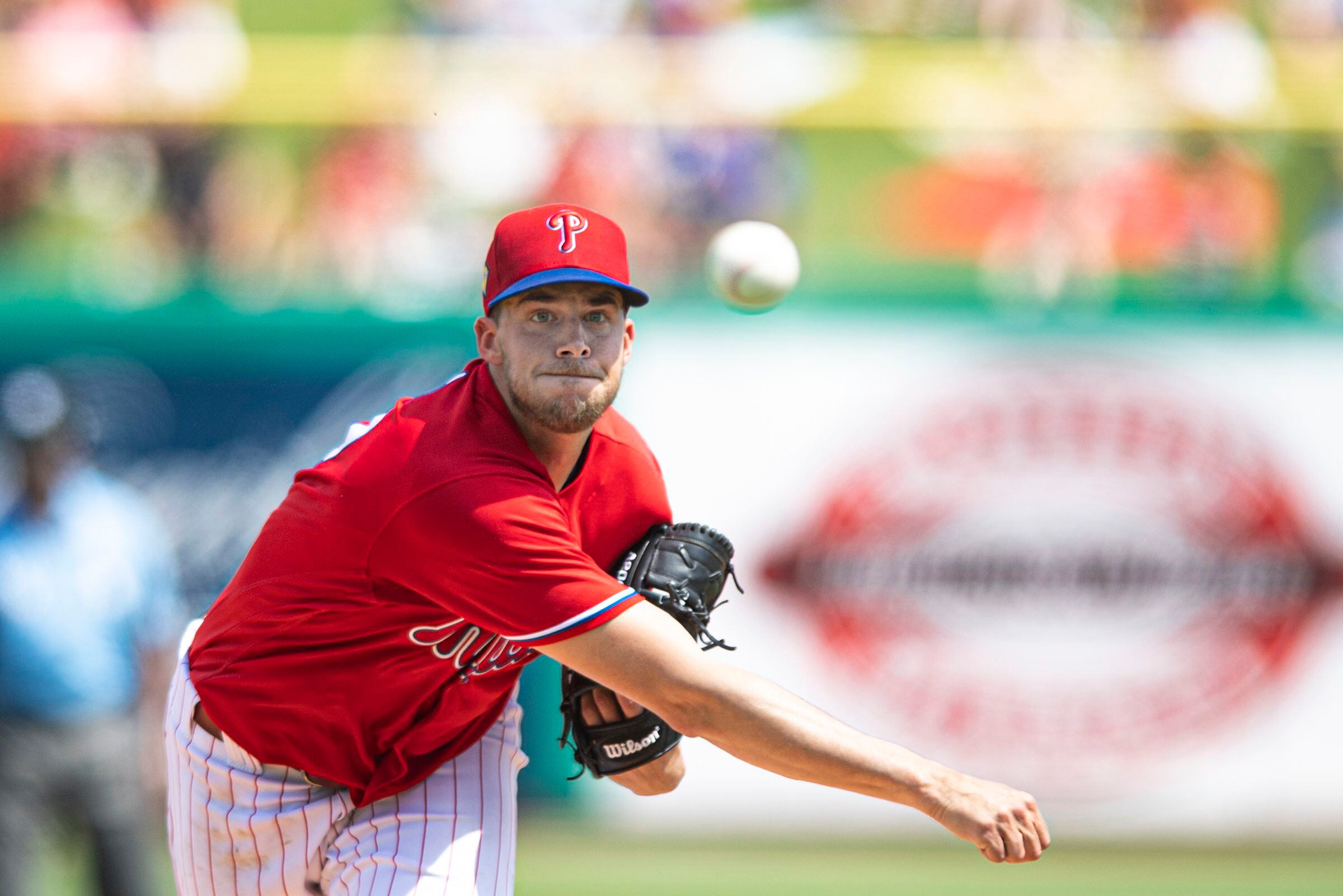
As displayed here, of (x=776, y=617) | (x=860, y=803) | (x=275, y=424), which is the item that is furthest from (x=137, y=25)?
(x=860, y=803)

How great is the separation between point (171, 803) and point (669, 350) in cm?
427

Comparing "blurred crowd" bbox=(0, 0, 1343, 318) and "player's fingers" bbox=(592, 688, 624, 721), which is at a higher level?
"blurred crowd" bbox=(0, 0, 1343, 318)

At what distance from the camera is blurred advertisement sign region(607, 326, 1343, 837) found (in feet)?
24.5

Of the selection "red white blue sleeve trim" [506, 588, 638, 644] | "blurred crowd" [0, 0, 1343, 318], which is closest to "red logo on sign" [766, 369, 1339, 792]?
"blurred crowd" [0, 0, 1343, 318]

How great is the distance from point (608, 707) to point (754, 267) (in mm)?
1213

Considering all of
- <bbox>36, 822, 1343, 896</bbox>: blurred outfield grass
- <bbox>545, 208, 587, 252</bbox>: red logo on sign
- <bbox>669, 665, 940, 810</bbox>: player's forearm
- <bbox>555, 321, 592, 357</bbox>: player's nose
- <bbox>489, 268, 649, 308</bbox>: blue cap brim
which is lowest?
<bbox>36, 822, 1343, 896</bbox>: blurred outfield grass

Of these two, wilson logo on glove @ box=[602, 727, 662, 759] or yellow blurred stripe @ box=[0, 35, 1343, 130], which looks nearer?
wilson logo on glove @ box=[602, 727, 662, 759]

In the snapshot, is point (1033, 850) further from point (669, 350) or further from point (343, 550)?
point (669, 350)

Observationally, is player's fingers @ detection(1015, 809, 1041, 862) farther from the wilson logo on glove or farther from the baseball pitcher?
the wilson logo on glove

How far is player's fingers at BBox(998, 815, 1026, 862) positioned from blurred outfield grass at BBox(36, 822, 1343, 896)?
403 centimetres

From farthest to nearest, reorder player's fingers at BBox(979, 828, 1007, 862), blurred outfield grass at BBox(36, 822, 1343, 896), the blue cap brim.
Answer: blurred outfield grass at BBox(36, 822, 1343, 896), the blue cap brim, player's fingers at BBox(979, 828, 1007, 862)

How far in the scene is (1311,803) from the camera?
7508 mm

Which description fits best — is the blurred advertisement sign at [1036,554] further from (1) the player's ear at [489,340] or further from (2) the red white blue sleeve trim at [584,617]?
(2) the red white blue sleeve trim at [584,617]

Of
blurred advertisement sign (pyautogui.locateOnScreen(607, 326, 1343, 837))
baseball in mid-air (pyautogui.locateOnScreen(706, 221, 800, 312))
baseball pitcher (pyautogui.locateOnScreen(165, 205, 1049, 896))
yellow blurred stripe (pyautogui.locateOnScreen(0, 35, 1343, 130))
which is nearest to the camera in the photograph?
baseball pitcher (pyautogui.locateOnScreen(165, 205, 1049, 896))
